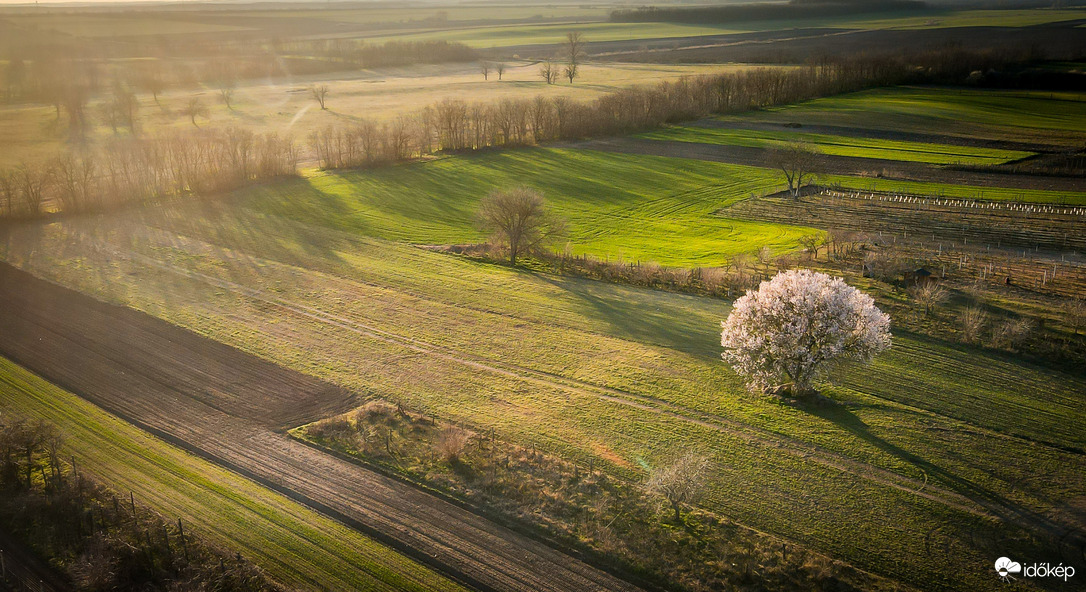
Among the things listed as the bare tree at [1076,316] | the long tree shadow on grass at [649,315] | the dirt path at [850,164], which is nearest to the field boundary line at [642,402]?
the long tree shadow on grass at [649,315]

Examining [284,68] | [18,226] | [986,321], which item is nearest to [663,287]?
[986,321]

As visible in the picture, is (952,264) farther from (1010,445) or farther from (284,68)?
(284,68)

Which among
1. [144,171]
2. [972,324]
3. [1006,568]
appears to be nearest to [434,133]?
[144,171]

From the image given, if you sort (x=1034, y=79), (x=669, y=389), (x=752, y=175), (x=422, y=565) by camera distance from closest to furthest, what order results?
(x=422, y=565) → (x=669, y=389) → (x=752, y=175) → (x=1034, y=79)

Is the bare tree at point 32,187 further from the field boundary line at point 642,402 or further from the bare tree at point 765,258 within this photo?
the bare tree at point 765,258

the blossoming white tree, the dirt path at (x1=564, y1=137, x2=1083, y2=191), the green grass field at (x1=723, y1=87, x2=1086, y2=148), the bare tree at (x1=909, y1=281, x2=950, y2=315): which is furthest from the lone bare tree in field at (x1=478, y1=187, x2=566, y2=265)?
the green grass field at (x1=723, y1=87, x2=1086, y2=148)

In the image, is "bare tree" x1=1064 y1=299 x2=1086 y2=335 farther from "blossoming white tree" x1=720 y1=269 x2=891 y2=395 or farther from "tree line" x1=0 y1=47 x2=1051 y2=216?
"tree line" x1=0 y1=47 x2=1051 y2=216
